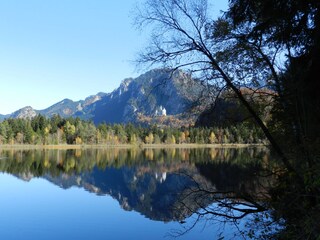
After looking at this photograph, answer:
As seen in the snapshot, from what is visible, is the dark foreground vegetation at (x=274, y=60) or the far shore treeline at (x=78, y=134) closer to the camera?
the dark foreground vegetation at (x=274, y=60)

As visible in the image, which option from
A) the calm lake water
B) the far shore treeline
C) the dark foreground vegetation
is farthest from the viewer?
the far shore treeline

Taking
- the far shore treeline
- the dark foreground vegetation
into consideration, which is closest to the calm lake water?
the dark foreground vegetation

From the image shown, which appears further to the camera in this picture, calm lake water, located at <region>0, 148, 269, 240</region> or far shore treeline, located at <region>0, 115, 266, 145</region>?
far shore treeline, located at <region>0, 115, 266, 145</region>

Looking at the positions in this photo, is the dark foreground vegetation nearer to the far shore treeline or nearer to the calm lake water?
the calm lake water

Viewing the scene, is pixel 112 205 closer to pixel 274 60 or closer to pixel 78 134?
pixel 274 60

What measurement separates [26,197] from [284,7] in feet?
103

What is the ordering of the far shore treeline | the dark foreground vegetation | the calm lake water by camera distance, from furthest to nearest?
1. the far shore treeline
2. the calm lake water
3. the dark foreground vegetation

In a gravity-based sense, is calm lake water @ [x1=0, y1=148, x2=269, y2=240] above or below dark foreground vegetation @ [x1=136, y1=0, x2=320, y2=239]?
below

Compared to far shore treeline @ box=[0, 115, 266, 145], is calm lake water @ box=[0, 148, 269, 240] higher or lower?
lower

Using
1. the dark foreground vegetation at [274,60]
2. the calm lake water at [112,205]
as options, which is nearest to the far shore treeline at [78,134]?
the calm lake water at [112,205]

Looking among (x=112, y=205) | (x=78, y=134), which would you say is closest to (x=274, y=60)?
(x=112, y=205)

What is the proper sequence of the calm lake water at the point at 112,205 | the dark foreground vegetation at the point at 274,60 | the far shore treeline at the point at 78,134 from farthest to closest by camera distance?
the far shore treeline at the point at 78,134, the calm lake water at the point at 112,205, the dark foreground vegetation at the point at 274,60

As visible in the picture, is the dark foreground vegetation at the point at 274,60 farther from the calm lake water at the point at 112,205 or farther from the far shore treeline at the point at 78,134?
the far shore treeline at the point at 78,134

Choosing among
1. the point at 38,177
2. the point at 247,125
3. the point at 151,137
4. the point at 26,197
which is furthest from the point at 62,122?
the point at 247,125
